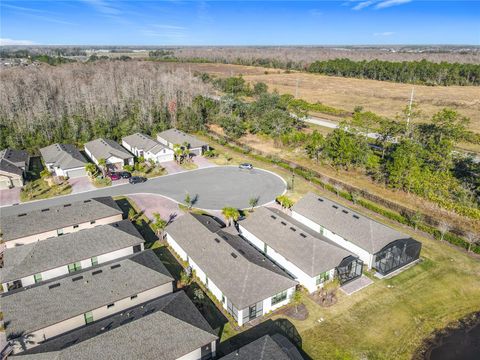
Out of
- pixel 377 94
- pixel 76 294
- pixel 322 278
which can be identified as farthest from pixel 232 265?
pixel 377 94

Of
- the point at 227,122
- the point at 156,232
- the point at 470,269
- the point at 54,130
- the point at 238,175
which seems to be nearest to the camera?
the point at 470,269

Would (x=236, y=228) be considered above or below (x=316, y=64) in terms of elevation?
below

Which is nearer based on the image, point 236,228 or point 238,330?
point 238,330

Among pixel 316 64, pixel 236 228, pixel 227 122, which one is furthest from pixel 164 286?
pixel 316 64

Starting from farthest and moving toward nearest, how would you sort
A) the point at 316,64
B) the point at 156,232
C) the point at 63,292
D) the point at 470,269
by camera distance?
the point at 316,64
the point at 156,232
the point at 470,269
the point at 63,292

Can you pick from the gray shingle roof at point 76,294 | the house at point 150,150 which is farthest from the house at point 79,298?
the house at point 150,150

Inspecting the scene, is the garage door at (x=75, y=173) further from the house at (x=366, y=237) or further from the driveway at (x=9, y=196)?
the house at (x=366, y=237)

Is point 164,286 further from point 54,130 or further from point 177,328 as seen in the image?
point 54,130
